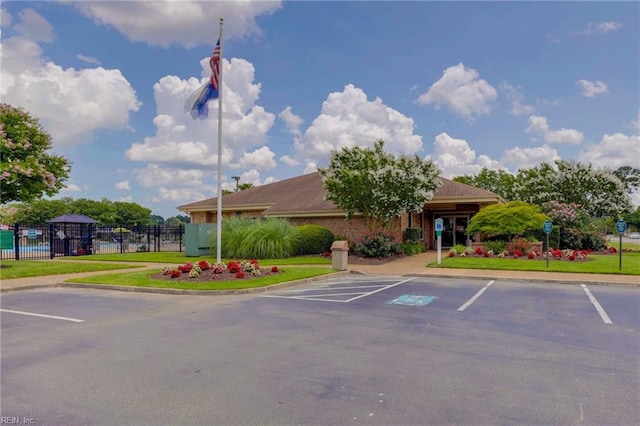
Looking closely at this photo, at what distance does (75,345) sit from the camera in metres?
6.38

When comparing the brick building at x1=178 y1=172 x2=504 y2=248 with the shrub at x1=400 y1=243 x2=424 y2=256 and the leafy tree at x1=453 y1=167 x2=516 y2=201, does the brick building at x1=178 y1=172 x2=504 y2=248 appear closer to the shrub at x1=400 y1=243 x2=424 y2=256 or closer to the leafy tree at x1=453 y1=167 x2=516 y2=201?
the shrub at x1=400 y1=243 x2=424 y2=256

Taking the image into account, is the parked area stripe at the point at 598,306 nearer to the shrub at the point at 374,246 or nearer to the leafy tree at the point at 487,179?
the shrub at the point at 374,246

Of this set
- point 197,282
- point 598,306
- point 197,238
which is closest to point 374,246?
point 197,238

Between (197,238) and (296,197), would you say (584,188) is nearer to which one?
(296,197)

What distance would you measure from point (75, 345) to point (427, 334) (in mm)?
5169

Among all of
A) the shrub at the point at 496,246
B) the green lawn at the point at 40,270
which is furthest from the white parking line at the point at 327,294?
the shrub at the point at 496,246

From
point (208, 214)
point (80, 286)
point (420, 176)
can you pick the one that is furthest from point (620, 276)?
point (208, 214)

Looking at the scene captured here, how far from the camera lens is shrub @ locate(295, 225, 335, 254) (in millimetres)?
21875

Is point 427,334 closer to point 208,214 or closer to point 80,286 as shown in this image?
point 80,286

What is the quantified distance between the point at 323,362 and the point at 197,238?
61.4 feet

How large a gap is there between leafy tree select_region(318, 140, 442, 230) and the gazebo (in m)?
14.8

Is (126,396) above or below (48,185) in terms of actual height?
below

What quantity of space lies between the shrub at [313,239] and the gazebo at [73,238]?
13.0 metres

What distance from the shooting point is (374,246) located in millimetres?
19844
